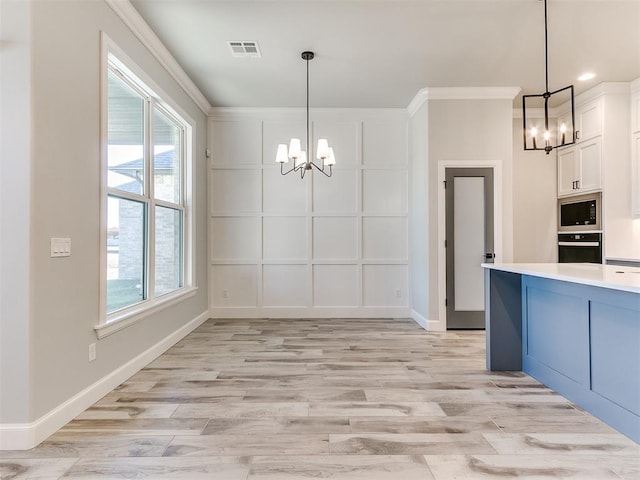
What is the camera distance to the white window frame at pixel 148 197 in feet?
8.46

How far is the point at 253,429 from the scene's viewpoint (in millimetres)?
2111

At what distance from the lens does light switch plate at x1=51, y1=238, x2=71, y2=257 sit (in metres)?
2.08

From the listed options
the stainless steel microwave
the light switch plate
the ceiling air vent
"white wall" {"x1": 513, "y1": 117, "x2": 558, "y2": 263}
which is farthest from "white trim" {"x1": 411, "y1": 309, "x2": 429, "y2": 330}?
the light switch plate

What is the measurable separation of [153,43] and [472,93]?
369cm

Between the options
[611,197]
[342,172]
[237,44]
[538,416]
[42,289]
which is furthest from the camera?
[342,172]

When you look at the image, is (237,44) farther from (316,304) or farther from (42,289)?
(316,304)

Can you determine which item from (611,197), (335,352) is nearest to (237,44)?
(335,352)

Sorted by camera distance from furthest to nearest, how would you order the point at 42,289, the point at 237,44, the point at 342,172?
the point at 342,172, the point at 237,44, the point at 42,289

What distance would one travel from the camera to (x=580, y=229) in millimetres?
4566

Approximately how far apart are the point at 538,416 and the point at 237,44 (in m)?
3.98

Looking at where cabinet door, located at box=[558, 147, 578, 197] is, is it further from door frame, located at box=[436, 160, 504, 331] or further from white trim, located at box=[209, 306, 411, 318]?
white trim, located at box=[209, 306, 411, 318]

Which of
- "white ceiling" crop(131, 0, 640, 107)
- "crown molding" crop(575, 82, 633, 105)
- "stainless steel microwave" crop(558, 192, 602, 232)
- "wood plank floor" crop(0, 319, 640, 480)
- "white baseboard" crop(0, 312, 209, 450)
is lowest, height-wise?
"wood plank floor" crop(0, 319, 640, 480)

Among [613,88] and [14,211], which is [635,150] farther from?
[14,211]

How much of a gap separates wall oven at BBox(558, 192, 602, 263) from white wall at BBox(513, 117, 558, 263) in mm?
112
